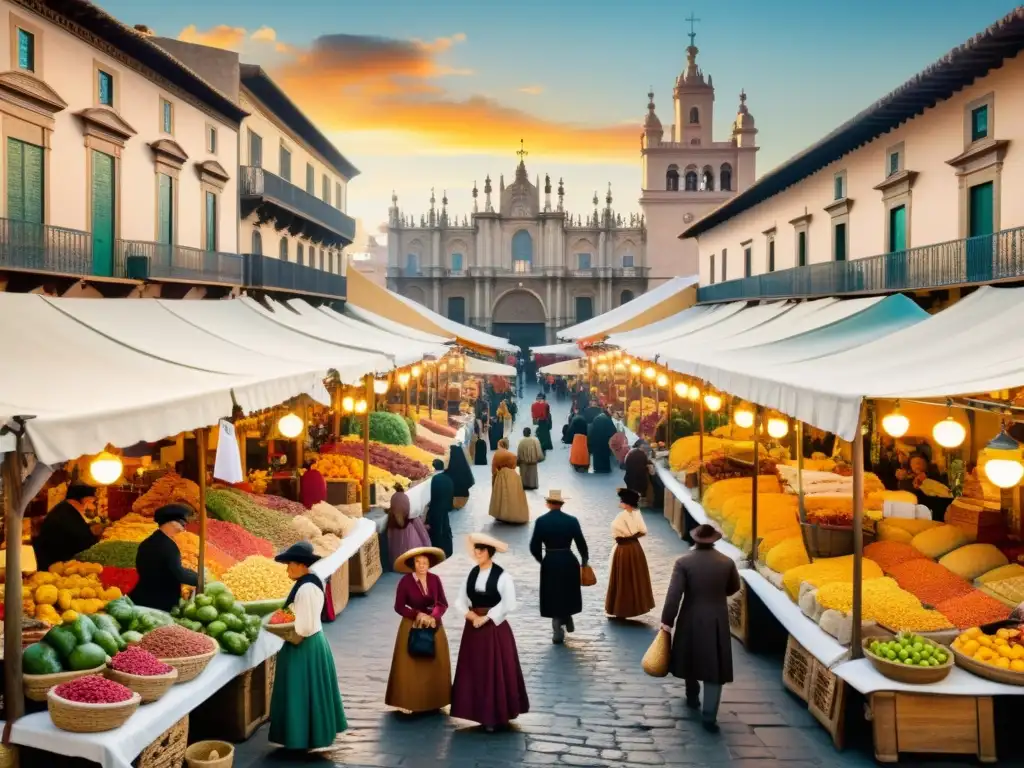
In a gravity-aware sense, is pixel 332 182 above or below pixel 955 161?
above

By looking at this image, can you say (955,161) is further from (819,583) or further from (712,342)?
(819,583)

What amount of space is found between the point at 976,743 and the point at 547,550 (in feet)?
15.1

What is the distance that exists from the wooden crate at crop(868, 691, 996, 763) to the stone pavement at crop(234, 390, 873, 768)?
0.28 m

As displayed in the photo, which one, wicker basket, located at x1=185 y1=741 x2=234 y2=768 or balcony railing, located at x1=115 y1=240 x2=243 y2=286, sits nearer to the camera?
wicker basket, located at x1=185 y1=741 x2=234 y2=768

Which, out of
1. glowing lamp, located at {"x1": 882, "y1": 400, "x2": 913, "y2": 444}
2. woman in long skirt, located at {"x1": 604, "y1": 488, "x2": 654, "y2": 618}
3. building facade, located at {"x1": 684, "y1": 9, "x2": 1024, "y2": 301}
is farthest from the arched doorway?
glowing lamp, located at {"x1": 882, "y1": 400, "x2": 913, "y2": 444}

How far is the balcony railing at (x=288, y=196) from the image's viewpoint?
2556 centimetres

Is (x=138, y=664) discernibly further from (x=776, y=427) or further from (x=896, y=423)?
(x=776, y=427)

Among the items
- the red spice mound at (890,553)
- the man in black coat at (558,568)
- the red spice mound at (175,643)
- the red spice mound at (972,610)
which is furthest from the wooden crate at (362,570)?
the red spice mound at (972,610)

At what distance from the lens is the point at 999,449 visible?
7.93 meters

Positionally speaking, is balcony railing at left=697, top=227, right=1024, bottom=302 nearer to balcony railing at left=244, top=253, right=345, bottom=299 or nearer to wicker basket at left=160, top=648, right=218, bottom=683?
wicker basket at left=160, top=648, right=218, bottom=683

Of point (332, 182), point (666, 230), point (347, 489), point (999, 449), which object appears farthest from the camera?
point (666, 230)

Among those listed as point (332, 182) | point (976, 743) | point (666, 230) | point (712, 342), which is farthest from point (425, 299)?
point (976, 743)

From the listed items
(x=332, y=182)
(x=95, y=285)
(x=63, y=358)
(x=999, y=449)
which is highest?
(x=332, y=182)

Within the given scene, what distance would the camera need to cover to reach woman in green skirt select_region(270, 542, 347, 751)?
745 centimetres
